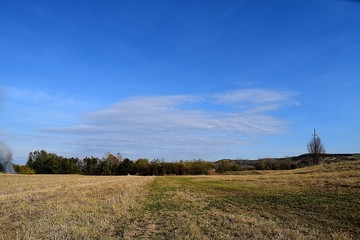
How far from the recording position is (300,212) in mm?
16641

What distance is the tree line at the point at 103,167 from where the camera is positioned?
131750mm

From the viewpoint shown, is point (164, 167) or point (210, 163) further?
point (210, 163)

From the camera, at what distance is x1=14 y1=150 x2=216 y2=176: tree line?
131750 mm

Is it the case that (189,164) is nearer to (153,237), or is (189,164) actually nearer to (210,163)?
(210,163)

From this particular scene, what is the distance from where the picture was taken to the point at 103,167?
136m

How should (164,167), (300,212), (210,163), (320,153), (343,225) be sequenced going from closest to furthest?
1. (343,225)
2. (300,212)
3. (320,153)
4. (164,167)
5. (210,163)

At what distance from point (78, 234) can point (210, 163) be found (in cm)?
13859

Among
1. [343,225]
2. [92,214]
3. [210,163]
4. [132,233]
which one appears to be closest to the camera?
[132,233]

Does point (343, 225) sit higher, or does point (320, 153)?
point (320, 153)

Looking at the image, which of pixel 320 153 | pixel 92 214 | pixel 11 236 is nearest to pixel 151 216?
pixel 92 214

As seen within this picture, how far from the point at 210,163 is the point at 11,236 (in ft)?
455

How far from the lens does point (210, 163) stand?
5817 inches

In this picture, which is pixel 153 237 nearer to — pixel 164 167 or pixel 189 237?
pixel 189 237

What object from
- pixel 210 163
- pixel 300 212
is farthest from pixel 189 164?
pixel 300 212
